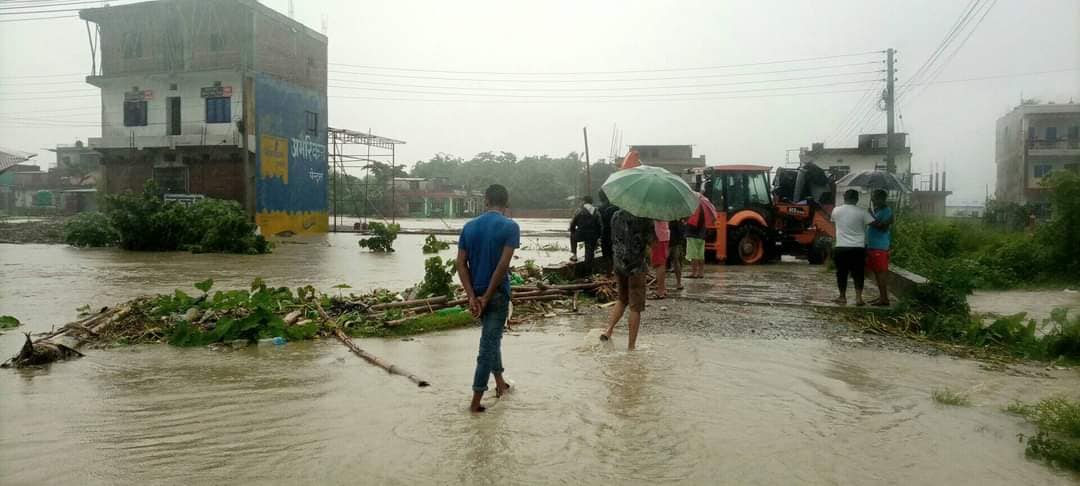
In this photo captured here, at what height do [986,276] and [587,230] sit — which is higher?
[587,230]

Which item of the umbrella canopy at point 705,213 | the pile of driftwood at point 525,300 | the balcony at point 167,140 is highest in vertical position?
the balcony at point 167,140

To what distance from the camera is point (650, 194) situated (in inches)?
301

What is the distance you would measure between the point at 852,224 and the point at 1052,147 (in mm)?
41673

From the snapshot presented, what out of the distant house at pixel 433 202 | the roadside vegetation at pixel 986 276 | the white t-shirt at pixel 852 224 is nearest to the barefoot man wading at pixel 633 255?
the roadside vegetation at pixel 986 276

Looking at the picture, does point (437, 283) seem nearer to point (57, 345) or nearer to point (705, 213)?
point (57, 345)

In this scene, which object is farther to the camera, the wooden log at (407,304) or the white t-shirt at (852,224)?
the white t-shirt at (852,224)

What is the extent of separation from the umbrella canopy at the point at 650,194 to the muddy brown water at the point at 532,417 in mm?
Result: 1466

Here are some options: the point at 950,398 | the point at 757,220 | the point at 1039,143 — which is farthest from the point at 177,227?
the point at 1039,143

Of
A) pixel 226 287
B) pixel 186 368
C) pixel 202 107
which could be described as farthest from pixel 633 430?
pixel 202 107

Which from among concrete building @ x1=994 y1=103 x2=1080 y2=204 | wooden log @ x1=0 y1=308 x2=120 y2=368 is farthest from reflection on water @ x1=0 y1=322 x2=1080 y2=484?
concrete building @ x1=994 y1=103 x2=1080 y2=204

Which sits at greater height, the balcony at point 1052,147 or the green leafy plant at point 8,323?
the balcony at point 1052,147

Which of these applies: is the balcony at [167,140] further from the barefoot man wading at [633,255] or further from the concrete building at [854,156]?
the concrete building at [854,156]

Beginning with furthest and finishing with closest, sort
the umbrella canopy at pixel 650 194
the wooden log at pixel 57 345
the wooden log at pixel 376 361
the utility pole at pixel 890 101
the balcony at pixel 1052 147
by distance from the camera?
the balcony at pixel 1052 147, the utility pole at pixel 890 101, the umbrella canopy at pixel 650 194, the wooden log at pixel 57 345, the wooden log at pixel 376 361

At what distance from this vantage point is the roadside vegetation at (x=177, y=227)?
23672mm
